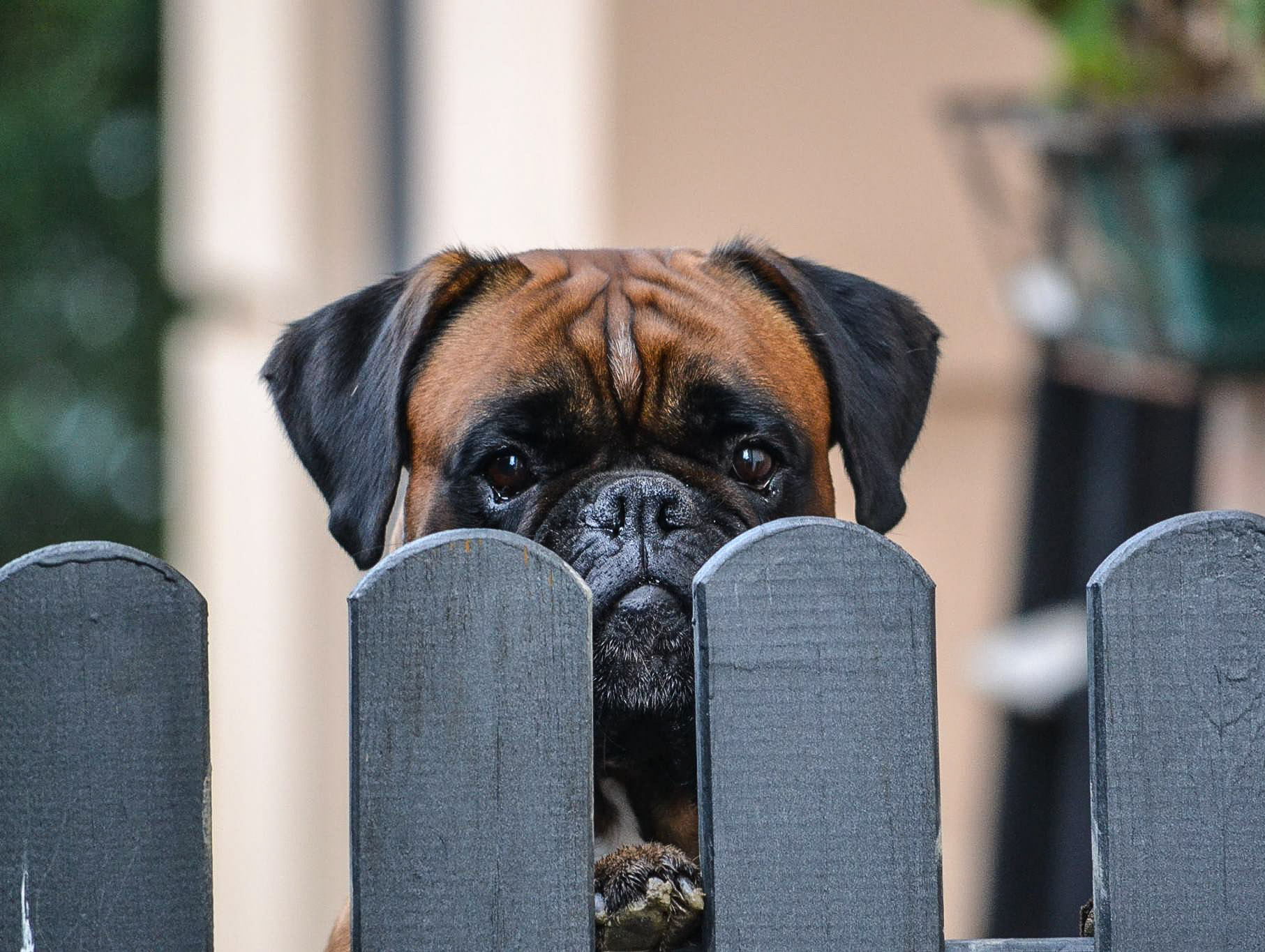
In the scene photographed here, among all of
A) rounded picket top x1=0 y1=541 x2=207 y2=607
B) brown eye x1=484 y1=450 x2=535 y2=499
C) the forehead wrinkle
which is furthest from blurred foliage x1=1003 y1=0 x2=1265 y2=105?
rounded picket top x1=0 y1=541 x2=207 y2=607

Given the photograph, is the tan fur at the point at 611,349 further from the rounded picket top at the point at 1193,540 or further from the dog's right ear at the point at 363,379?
the rounded picket top at the point at 1193,540

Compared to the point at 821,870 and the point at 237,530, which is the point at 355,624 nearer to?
the point at 821,870

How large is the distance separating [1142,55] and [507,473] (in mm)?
1951

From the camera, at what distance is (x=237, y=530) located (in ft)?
30.1

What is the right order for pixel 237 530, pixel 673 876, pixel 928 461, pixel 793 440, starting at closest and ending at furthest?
1. pixel 673 876
2. pixel 793 440
3. pixel 928 461
4. pixel 237 530

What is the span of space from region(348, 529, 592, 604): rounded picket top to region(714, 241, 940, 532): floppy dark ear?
101 cm

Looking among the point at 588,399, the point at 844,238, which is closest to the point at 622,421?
the point at 588,399

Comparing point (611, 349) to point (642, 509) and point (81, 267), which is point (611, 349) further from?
point (81, 267)

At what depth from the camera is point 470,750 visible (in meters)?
1.78

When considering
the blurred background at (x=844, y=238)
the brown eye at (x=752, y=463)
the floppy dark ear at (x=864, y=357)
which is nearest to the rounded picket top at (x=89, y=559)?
the brown eye at (x=752, y=463)

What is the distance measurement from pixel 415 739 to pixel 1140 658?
796mm

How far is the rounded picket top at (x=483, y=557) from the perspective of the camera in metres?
1.77

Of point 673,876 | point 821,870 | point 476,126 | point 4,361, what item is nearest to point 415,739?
point 673,876

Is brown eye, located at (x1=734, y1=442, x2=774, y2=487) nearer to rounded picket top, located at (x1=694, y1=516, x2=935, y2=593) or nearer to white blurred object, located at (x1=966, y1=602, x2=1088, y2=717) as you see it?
rounded picket top, located at (x1=694, y1=516, x2=935, y2=593)
